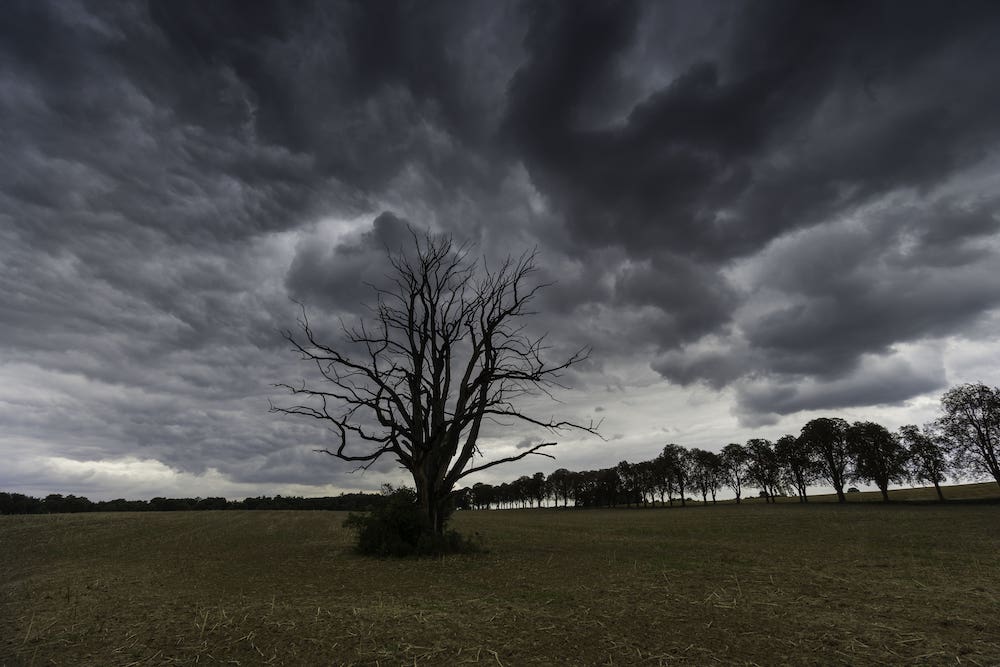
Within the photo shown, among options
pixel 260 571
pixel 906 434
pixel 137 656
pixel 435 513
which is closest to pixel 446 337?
pixel 435 513

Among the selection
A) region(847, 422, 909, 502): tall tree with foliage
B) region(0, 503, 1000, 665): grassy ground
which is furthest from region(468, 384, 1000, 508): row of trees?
region(0, 503, 1000, 665): grassy ground

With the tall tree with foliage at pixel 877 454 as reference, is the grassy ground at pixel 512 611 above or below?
below

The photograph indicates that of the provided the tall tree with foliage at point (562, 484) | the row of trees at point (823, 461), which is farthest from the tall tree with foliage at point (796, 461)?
the tall tree with foliage at point (562, 484)

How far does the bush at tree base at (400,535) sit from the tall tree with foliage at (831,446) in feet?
241

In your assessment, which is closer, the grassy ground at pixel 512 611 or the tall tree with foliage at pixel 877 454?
the grassy ground at pixel 512 611

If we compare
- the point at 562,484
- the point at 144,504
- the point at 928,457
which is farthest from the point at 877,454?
the point at 144,504

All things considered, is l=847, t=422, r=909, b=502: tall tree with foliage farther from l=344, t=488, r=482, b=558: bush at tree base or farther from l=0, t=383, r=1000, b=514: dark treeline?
l=344, t=488, r=482, b=558: bush at tree base

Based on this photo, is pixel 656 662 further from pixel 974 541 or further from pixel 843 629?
pixel 974 541

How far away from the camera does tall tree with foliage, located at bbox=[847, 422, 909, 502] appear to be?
6619 cm

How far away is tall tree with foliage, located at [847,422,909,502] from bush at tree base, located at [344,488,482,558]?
72.4 m

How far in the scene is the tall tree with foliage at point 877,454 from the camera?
217 ft

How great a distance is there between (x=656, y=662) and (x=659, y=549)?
15363 mm

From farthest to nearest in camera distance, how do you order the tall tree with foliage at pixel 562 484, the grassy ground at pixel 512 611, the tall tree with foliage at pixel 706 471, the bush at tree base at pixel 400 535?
the tall tree with foliage at pixel 562 484, the tall tree with foliage at pixel 706 471, the bush at tree base at pixel 400 535, the grassy ground at pixel 512 611

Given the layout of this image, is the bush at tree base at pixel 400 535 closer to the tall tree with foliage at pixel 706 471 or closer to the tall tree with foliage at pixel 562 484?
the tall tree with foliage at pixel 706 471
